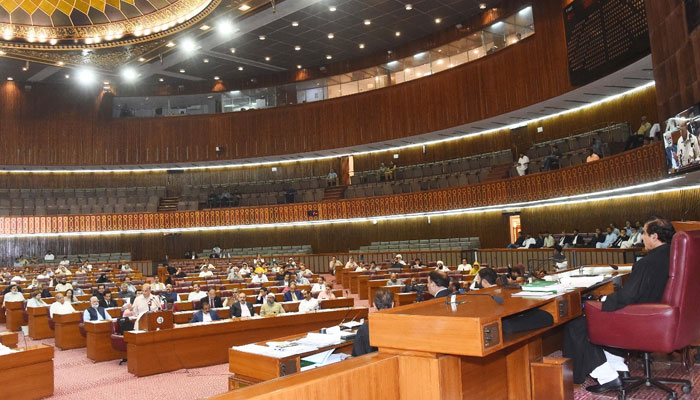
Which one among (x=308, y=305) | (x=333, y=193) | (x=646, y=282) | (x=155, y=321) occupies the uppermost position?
(x=333, y=193)

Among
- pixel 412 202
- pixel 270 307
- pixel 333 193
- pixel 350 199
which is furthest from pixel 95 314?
pixel 333 193

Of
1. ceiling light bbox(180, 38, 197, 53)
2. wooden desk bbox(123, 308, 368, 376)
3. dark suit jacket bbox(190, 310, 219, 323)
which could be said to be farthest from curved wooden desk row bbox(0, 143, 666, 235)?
dark suit jacket bbox(190, 310, 219, 323)

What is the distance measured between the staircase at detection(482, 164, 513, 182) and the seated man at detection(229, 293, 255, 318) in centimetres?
1250

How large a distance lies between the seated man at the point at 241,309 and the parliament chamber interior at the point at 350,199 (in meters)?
0.07

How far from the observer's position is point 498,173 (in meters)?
19.7

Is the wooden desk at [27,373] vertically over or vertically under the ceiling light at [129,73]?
under

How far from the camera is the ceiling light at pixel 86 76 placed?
22.7m

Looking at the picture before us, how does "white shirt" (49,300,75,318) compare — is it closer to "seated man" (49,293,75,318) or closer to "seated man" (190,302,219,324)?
"seated man" (49,293,75,318)

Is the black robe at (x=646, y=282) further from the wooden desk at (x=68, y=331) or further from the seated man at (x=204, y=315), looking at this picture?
the wooden desk at (x=68, y=331)

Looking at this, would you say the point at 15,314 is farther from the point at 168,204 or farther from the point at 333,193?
the point at 168,204

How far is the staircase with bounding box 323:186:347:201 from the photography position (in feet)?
80.5

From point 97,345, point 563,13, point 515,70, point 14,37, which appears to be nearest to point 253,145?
point 14,37

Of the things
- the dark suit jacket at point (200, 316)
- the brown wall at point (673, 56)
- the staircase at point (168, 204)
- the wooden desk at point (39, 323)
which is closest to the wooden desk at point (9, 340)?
the dark suit jacket at point (200, 316)

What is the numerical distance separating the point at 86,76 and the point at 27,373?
70.1 feet
